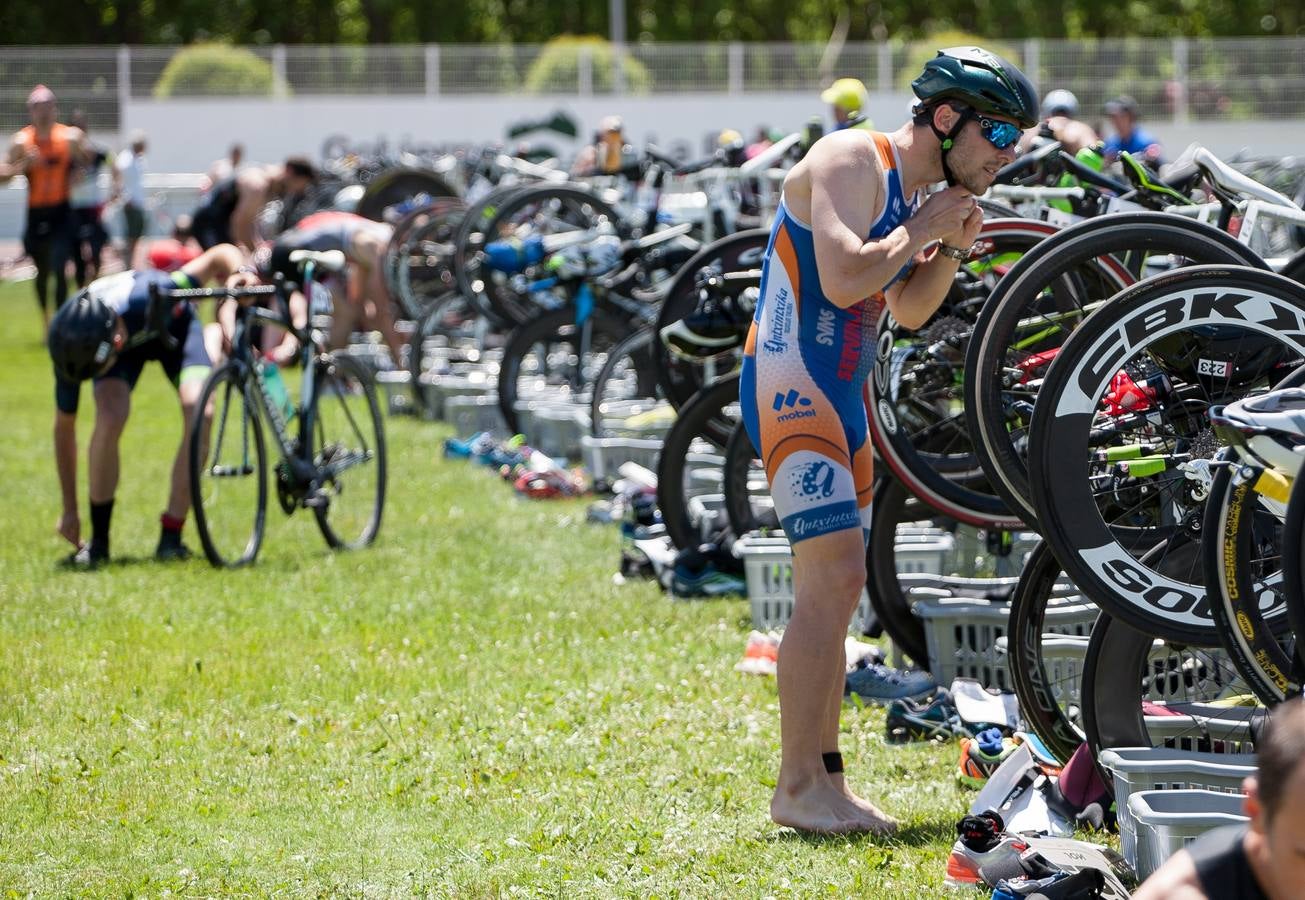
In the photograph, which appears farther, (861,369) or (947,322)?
(947,322)

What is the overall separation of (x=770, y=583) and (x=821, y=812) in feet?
7.39

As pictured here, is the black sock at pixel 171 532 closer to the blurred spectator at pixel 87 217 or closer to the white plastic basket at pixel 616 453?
the white plastic basket at pixel 616 453

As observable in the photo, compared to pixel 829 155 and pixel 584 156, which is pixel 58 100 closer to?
pixel 584 156

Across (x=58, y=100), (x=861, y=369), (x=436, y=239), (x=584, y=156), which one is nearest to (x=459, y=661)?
(x=861, y=369)

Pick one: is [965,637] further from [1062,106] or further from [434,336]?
[434,336]

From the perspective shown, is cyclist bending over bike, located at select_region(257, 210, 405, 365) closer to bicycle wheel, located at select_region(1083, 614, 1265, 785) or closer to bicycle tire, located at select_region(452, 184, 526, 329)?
bicycle tire, located at select_region(452, 184, 526, 329)

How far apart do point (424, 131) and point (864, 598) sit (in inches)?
1166

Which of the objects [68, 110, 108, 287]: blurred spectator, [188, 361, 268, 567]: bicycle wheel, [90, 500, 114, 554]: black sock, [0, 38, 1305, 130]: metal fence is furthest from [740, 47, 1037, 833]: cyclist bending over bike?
[0, 38, 1305, 130]: metal fence

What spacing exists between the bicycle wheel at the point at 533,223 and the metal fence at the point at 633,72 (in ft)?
72.6

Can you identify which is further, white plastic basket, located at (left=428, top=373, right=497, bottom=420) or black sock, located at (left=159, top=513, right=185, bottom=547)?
white plastic basket, located at (left=428, top=373, right=497, bottom=420)

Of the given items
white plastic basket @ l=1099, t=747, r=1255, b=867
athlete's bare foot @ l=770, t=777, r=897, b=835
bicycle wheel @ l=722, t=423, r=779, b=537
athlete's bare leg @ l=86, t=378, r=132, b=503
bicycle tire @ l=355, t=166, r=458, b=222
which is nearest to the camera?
white plastic basket @ l=1099, t=747, r=1255, b=867

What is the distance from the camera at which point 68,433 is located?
341 inches

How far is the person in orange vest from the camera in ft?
57.2

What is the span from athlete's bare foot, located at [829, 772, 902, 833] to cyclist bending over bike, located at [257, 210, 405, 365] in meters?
8.78
